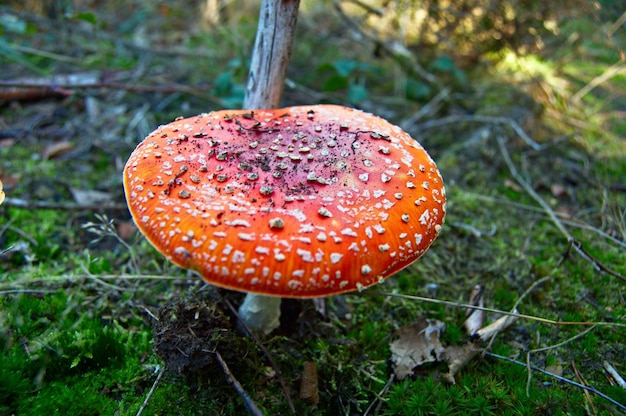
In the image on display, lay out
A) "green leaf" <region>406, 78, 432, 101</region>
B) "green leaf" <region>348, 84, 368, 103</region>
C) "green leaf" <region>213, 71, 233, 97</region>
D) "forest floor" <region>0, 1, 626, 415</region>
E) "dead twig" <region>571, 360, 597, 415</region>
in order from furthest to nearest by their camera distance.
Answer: "green leaf" <region>406, 78, 432, 101</region>
"green leaf" <region>348, 84, 368, 103</region>
"green leaf" <region>213, 71, 233, 97</region>
"forest floor" <region>0, 1, 626, 415</region>
"dead twig" <region>571, 360, 597, 415</region>

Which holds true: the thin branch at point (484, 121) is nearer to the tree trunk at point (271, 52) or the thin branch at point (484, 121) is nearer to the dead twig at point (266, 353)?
the tree trunk at point (271, 52)

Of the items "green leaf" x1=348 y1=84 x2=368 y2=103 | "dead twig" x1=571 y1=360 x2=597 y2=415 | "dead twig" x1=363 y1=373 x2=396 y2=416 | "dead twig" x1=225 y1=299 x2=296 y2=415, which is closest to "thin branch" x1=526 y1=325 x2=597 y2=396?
"dead twig" x1=571 y1=360 x2=597 y2=415

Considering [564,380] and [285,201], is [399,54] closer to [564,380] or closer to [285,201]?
[285,201]

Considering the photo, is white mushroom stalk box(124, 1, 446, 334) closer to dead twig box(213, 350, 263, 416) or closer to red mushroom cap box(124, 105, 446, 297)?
red mushroom cap box(124, 105, 446, 297)

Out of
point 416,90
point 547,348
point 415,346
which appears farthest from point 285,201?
point 416,90

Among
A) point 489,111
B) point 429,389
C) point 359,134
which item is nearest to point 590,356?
point 429,389

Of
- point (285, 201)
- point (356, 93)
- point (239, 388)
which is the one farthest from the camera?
point (356, 93)

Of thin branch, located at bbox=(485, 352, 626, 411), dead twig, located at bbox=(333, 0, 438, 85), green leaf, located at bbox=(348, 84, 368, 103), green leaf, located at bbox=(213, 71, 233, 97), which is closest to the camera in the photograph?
thin branch, located at bbox=(485, 352, 626, 411)

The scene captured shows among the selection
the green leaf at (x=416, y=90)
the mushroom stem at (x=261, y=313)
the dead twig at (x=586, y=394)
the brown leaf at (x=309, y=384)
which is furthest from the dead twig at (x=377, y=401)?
the green leaf at (x=416, y=90)
